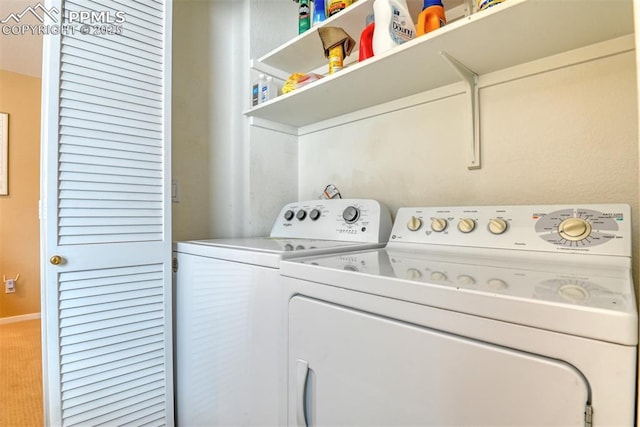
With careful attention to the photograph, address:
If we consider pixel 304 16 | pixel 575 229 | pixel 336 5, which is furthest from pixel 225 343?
pixel 304 16

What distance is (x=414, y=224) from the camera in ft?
4.00

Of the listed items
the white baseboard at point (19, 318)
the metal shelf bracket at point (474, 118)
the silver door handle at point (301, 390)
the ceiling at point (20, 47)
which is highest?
→ the ceiling at point (20, 47)

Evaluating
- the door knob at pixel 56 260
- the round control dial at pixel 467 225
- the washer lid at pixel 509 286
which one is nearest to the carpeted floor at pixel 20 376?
the door knob at pixel 56 260

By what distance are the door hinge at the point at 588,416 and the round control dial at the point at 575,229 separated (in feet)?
1.91

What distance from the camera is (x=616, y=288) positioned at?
55 cm

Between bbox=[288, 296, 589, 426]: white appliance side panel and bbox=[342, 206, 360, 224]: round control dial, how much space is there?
2.06ft

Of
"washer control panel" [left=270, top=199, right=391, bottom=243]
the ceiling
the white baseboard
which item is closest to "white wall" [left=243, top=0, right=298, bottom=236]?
"washer control panel" [left=270, top=199, right=391, bottom=243]

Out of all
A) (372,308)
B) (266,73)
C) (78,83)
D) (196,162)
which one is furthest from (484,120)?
(78,83)

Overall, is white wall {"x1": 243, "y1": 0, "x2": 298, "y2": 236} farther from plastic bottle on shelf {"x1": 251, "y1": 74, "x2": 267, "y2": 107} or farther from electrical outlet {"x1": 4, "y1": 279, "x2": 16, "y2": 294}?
electrical outlet {"x1": 4, "y1": 279, "x2": 16, "y2": 294}

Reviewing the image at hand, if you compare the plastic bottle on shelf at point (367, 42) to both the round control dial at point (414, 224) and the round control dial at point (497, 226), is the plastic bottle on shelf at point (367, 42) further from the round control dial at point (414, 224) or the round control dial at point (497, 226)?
the round control dial at point (497, 226)

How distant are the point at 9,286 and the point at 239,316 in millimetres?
3767

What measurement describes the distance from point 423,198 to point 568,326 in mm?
979

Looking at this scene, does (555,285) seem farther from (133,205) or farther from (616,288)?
(133,205)

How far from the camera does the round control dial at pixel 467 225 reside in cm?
107
